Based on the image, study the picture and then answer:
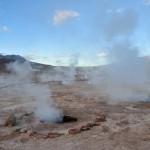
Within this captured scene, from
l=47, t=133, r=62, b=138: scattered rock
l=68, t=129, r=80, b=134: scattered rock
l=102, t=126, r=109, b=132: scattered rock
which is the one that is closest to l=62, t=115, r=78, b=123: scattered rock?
l=102, t=126, r=109, b=132: scattered rock

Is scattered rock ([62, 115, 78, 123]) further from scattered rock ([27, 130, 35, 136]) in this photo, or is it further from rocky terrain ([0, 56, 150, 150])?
scattered rock ([27, 130, 35, 136])

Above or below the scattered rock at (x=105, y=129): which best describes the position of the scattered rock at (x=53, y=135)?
below

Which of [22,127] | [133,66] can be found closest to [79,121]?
[22,127]

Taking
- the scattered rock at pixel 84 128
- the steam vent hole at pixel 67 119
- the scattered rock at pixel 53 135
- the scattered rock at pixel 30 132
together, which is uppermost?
the steam vent hole at pixel 67 119

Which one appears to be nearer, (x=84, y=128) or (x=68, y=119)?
(x=84, y=128)

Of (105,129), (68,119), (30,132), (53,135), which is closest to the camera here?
(53,135)

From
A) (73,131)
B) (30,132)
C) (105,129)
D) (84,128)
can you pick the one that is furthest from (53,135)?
(105,129)

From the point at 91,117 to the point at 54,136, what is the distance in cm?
367

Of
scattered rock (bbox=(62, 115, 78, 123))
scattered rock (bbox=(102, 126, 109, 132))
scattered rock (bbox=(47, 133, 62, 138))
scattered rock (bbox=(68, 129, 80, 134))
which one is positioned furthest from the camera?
scattered rock (bbox=(62, 115, 78, 123))

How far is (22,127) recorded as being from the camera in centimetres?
1331

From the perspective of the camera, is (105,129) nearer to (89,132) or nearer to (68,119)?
(89,132)

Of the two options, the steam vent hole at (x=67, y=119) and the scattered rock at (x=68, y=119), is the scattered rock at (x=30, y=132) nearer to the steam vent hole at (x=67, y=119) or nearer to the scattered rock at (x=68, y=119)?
the steam vent hole at (x=67, y=119)

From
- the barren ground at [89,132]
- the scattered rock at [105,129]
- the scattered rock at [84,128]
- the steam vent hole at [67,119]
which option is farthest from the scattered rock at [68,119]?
the scattered rock at [105,129]

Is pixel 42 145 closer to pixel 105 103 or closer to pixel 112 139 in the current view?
pixel 112 139
